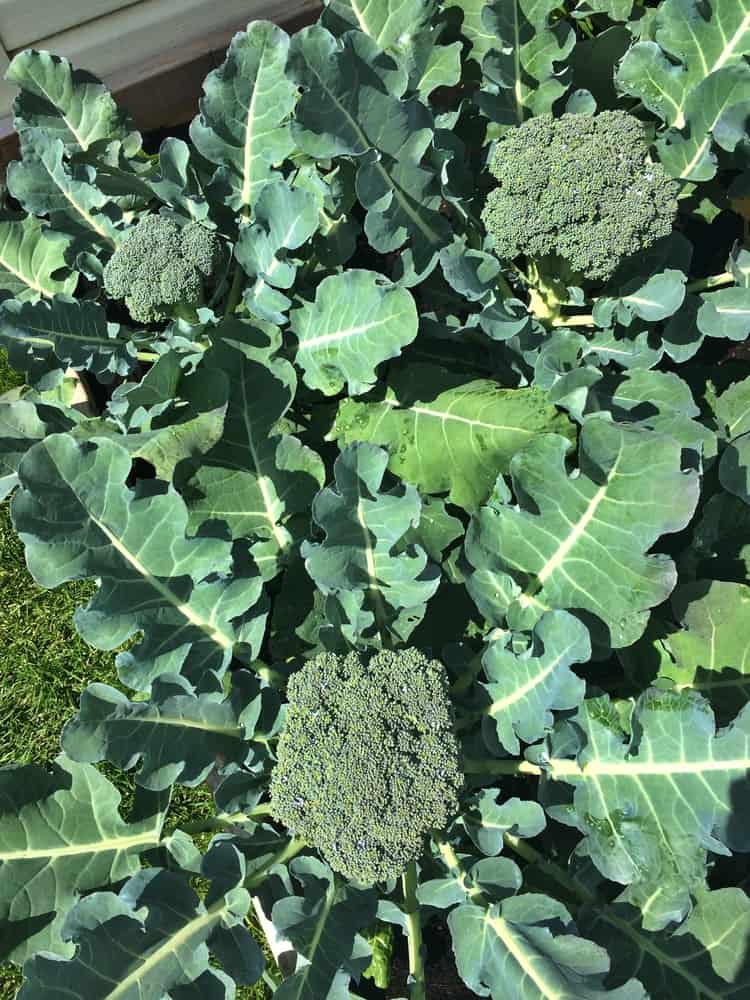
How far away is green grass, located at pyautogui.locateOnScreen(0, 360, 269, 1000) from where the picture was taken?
240cm

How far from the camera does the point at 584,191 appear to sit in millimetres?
1803

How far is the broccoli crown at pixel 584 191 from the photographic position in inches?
70.8

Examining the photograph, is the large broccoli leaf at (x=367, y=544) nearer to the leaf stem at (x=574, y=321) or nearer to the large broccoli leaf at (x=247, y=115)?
the leaf stem at (x=574, y=321)

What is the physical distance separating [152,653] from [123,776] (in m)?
0.90

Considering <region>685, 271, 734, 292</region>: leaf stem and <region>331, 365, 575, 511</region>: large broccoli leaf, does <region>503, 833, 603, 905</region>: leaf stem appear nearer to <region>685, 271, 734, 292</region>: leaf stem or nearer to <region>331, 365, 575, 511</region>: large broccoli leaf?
<region>331, 365, 575, 511</region>: large broccoli leaf

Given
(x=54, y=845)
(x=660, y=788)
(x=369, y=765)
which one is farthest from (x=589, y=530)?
(x=54, y=845)

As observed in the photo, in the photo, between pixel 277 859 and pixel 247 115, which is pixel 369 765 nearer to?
pixel 277 859

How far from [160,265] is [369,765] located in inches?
45.2

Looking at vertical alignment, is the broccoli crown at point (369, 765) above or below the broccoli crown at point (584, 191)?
below

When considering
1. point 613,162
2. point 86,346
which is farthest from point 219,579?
point 613,162

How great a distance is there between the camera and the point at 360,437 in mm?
1926

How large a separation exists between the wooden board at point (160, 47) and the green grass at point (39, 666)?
0.92 meters

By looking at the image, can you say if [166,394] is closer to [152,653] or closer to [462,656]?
[152,653]

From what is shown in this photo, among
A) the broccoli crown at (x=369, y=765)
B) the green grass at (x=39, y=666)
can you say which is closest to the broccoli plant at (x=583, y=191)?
the broccoli crown at (x=369, y=765)
